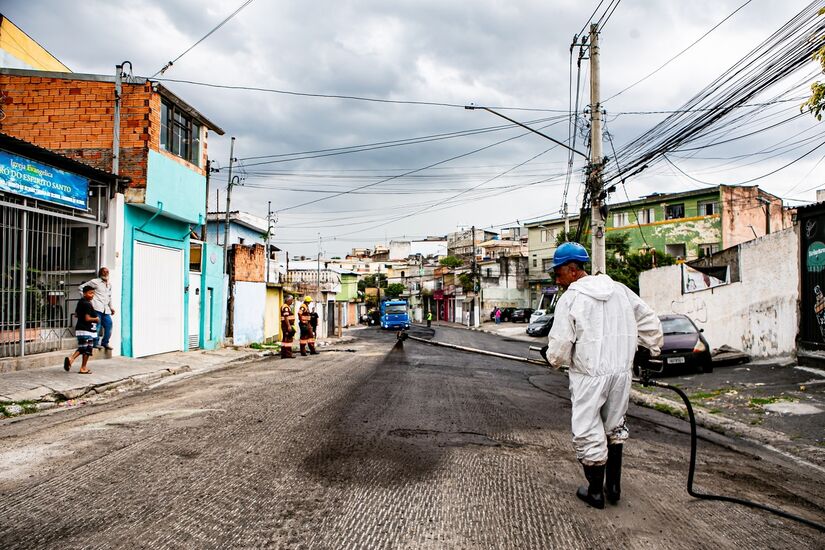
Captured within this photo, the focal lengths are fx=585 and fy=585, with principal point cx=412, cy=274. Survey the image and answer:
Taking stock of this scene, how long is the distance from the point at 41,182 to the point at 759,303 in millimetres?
17008

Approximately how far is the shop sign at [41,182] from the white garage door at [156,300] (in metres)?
2.59

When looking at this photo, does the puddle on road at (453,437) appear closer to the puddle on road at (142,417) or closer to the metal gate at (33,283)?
the puddle on road at (142,417)

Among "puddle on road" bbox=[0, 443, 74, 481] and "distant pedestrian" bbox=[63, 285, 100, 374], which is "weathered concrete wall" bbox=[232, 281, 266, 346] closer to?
"distant pedestrian" bbox=[63, 285, 100, 374]

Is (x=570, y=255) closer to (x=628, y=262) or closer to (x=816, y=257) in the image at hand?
(x=816, y=257)

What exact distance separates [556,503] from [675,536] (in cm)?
76

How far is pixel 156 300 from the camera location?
16203 millimetres

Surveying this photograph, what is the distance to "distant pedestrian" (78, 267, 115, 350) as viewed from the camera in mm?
11626

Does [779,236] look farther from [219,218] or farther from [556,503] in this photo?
[219,218]

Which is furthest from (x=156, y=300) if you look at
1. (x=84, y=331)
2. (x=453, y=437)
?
(x=453, y=437)

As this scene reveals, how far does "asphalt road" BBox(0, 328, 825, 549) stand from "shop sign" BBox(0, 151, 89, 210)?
210 inches

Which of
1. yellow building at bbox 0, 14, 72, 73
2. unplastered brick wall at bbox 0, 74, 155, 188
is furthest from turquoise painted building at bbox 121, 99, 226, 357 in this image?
yellow building at bbox 0, 14, 72, 73

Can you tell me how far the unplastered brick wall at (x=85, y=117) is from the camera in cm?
1484

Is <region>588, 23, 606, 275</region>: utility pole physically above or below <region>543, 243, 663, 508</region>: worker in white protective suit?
above

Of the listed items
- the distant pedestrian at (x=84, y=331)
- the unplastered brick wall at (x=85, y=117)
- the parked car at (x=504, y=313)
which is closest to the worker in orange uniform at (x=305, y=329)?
the unplastered brick wall at (x=85, y=117)
